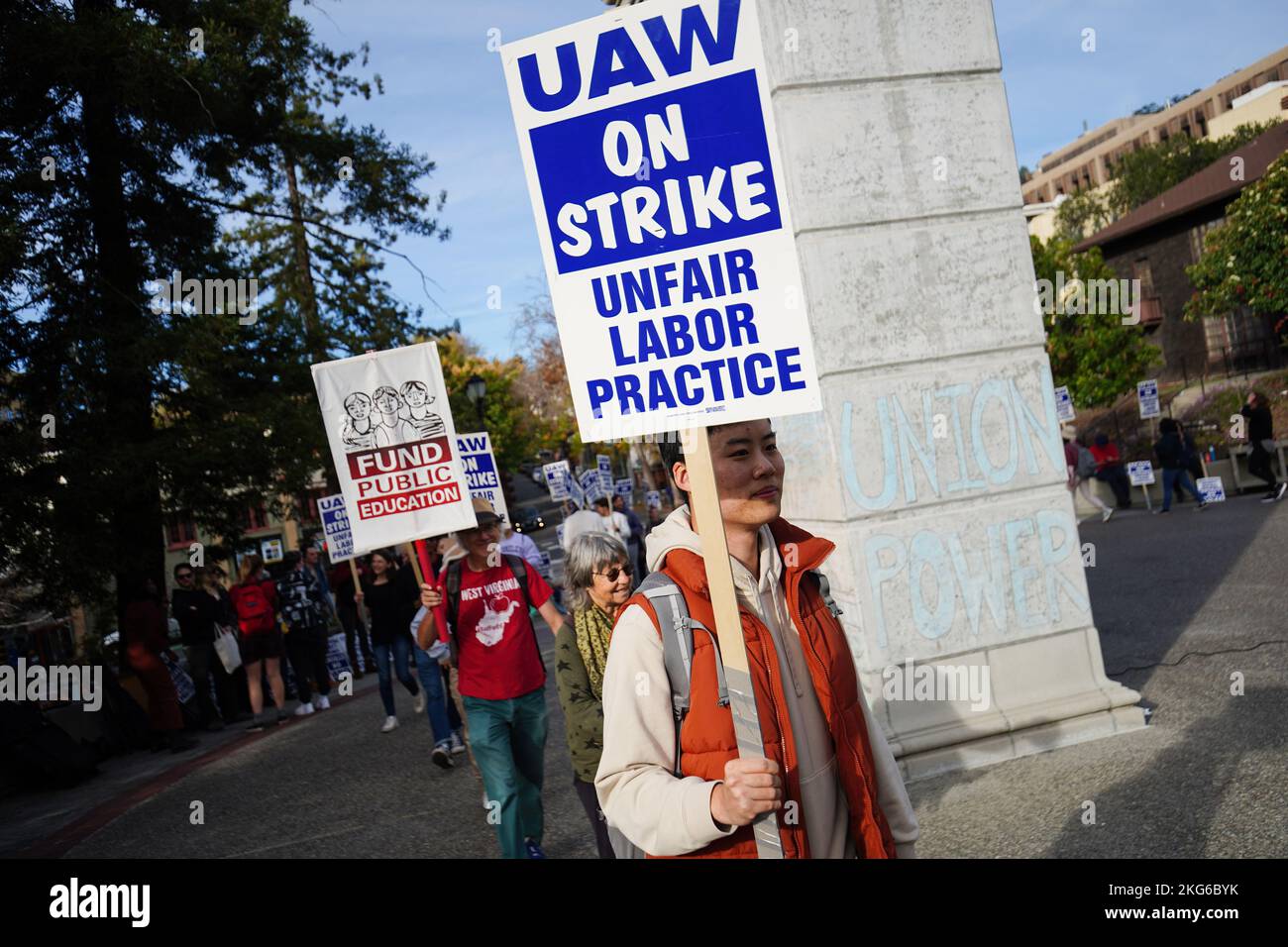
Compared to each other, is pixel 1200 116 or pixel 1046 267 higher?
pixel 1200 116

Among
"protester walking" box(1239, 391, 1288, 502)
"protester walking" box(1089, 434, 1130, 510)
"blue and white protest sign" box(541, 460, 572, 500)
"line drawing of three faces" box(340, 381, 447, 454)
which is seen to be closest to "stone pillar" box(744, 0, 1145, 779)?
"line drawing of three faces" box(340, 381, 447, 454)

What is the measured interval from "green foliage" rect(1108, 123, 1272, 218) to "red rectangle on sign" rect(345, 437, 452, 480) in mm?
59270

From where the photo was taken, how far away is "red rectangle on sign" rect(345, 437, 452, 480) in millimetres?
7305

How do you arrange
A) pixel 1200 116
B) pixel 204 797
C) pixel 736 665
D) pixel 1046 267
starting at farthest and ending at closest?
pixel 1200 116, pixel 1046 267, pixel 204 797, pixel 736 665

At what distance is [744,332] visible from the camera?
2.90 m

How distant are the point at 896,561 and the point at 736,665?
4468mm

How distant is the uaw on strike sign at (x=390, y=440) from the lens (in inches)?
286

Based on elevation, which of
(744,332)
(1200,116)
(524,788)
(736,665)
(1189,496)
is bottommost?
(1189,496)

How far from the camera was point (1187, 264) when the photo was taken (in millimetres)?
42375

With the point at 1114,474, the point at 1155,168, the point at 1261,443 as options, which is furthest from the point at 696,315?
the point at 1155,168

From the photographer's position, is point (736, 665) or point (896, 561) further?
point (896, 561)
